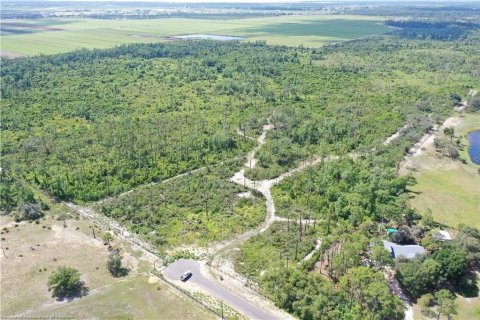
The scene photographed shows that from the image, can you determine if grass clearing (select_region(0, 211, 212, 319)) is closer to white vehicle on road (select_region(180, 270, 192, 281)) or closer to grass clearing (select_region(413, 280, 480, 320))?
white vehicle on road (select_region(180, 270, 192, 281))

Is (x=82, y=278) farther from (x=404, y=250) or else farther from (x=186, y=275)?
(x=404, y=250)

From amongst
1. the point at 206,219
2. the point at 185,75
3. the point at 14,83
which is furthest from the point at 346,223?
the point at 14,83

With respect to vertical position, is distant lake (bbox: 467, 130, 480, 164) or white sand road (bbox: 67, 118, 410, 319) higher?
distant lake (bbox: 467, 130, 480, 164)

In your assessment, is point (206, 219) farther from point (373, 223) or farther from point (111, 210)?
point (373, 223)

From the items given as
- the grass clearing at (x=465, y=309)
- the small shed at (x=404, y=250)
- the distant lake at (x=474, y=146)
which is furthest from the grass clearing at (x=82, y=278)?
the distant lake at (x=474, y=146)

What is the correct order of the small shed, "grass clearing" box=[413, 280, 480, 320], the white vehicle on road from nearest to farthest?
"grass clearing" box=[413, 280, 480, 320] < the white vehicle on road < the small shed

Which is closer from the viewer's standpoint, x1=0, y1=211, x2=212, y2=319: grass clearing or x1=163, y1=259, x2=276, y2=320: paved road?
x1=163, y1=259, x2=276, y2=320: paved road

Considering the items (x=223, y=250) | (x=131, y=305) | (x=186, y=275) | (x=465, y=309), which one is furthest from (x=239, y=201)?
(x=465, y=309)

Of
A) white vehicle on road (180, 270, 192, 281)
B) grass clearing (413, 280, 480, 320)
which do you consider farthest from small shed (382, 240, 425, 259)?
white vehicle on road (180, 270, 192, 281)
